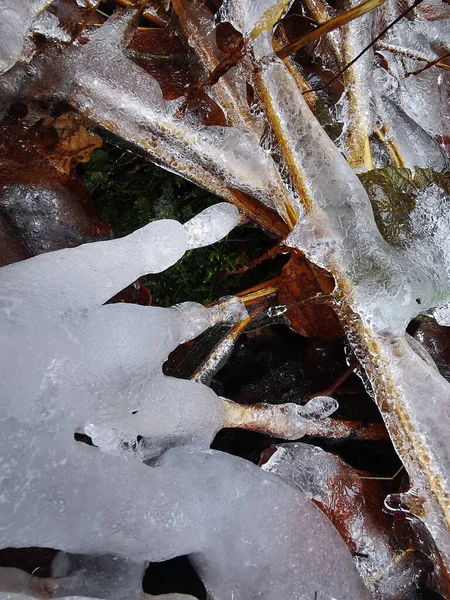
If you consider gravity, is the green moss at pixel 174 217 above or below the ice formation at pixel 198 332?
below

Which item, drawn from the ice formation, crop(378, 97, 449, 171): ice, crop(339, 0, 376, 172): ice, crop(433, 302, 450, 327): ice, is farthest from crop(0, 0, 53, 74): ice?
crop(433, 302, 450, 327): ice

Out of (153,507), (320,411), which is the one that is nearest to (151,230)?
(153,507)

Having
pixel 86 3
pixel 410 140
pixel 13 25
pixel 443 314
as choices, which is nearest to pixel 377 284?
pixel 443 314

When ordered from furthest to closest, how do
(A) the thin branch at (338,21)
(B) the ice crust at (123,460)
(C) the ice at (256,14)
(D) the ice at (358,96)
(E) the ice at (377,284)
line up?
(D) the ice at (358,96)
(C) the ice at (256,14)
(E) the ice at (377,284)
(A) the thin branch at (338,21)
(B) the ice crust at (123,460)

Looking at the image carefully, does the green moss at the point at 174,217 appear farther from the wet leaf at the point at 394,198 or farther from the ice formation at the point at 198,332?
the wet leaf at the point at 394,198

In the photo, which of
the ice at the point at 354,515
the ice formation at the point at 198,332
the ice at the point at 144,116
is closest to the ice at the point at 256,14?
the ice formation at the point at 198,332

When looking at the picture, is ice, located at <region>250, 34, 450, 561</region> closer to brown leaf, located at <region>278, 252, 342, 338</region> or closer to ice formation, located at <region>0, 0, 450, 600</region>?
ice formation, located at <region>0, 0, 450, 600</region>
